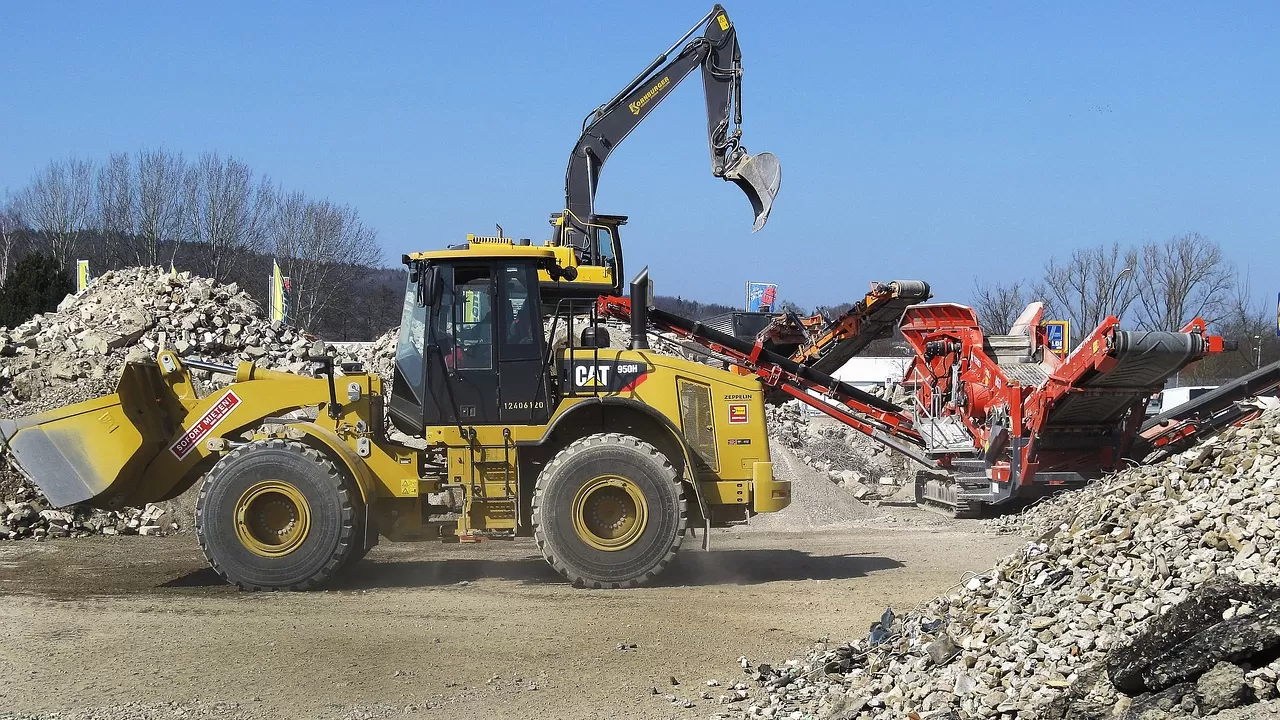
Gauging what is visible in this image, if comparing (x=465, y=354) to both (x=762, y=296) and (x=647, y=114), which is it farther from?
(x=762, y=296)

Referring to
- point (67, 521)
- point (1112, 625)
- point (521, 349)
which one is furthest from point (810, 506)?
point (1112, 625)

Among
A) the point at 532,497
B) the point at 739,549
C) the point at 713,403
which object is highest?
the point at 713,403

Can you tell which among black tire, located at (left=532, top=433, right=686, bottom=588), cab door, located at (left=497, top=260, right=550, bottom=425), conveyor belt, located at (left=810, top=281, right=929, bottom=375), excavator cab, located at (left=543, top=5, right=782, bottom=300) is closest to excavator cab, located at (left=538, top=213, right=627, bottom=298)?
excavator cab, located at (left=543, top=5, right=782, bottom=300)

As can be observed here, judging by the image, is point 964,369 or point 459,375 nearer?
point 459,375

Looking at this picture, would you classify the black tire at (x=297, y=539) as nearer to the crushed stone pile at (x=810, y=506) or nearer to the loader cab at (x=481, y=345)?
the loader cab at (x=481, y=345)

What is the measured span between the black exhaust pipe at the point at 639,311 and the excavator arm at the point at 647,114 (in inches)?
275

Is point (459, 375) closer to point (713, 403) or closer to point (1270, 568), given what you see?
point (713, 403)

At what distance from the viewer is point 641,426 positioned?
1058 cm

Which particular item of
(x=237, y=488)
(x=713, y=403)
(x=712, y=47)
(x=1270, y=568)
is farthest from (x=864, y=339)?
(x=1270, y=568)

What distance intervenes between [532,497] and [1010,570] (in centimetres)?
454

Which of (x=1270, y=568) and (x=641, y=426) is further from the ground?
(x=641, y=426)

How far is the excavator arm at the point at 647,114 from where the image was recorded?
17656 millimetres

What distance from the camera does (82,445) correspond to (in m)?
10.0

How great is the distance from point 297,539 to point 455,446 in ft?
4.90
